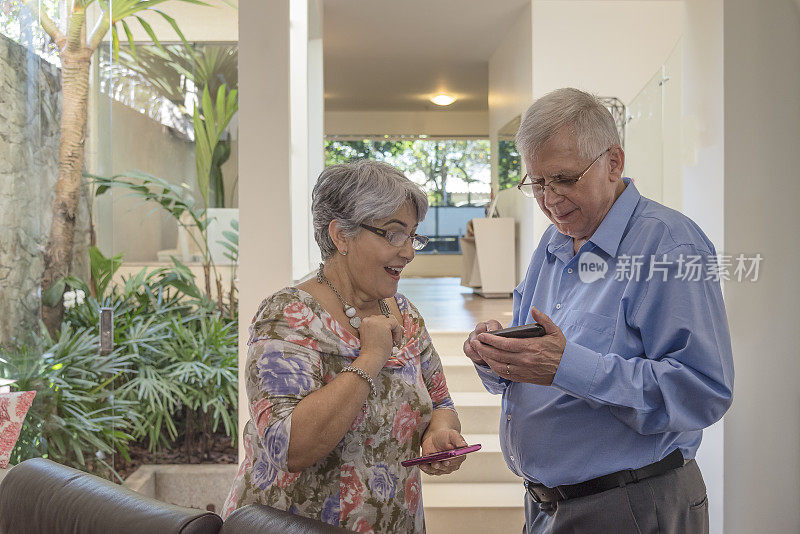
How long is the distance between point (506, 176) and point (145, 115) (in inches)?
195

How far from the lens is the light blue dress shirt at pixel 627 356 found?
1364 mm

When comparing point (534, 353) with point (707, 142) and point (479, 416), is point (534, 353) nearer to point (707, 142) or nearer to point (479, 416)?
point (707, 142)

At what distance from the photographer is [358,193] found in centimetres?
147

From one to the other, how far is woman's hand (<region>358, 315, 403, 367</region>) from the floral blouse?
6 cm

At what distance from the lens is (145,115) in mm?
5535

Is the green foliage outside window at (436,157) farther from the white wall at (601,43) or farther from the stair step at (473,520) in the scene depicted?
the stair step at (473,520)

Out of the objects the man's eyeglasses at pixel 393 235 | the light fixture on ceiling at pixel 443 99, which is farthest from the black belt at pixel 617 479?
the light fixture on ceiling at pixel 443 99

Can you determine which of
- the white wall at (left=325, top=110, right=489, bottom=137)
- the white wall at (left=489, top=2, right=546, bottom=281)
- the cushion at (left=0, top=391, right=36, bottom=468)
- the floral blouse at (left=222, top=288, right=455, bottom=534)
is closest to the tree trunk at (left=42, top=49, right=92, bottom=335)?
the cushion at (left=0, top=391, right=36, bottom=468)

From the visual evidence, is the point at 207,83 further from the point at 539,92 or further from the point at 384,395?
the point at 384,395

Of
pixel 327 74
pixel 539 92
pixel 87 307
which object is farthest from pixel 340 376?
Answer: pixel 327 74

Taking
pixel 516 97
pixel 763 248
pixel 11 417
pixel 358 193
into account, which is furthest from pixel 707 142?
pixel 516 97

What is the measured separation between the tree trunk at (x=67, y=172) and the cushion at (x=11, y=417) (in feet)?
0.95

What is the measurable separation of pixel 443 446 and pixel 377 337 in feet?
0.98

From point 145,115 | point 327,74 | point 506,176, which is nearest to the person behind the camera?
point 145,115
